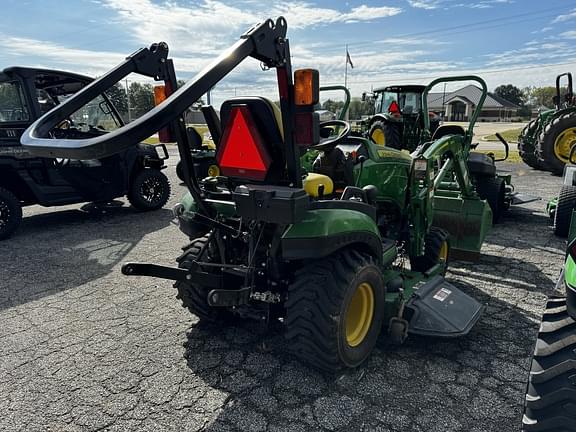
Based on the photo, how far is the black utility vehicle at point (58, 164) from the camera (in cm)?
588

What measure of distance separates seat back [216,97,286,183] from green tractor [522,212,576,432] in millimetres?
1428

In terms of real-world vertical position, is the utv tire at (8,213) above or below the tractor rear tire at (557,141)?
below

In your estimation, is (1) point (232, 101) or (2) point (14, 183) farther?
(2) point (14, 183)

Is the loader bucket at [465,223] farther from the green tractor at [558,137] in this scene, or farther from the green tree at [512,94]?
the green tree at [512,94]

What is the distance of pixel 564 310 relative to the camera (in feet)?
5.85

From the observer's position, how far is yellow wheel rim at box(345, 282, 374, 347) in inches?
106

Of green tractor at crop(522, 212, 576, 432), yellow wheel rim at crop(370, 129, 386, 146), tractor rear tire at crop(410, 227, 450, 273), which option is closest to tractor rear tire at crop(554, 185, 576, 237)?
tractor rear tire at crop(410, 227, 450, 273)

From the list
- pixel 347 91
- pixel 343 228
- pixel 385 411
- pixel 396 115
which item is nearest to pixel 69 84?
pixel 347 91

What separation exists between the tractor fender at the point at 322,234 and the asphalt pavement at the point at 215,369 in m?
0.84

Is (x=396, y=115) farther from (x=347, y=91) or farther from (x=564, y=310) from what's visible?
(x=564, y=310)

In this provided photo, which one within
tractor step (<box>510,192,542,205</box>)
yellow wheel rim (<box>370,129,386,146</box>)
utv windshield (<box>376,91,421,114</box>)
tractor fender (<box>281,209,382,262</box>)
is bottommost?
tractor step (<box>510,192,542,205</box>)

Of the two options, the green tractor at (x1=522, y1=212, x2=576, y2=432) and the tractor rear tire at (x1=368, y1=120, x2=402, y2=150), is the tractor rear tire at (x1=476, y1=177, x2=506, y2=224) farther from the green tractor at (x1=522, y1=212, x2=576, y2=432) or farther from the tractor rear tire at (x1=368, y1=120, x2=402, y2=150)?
the green tractor at (x1=522, y1=212, x2=576, y2=432)

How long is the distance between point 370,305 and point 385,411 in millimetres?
678


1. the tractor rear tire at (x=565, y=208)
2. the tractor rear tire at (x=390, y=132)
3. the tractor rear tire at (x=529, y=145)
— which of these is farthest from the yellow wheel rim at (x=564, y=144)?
the tractor rear tire at (x=565, y=208)
